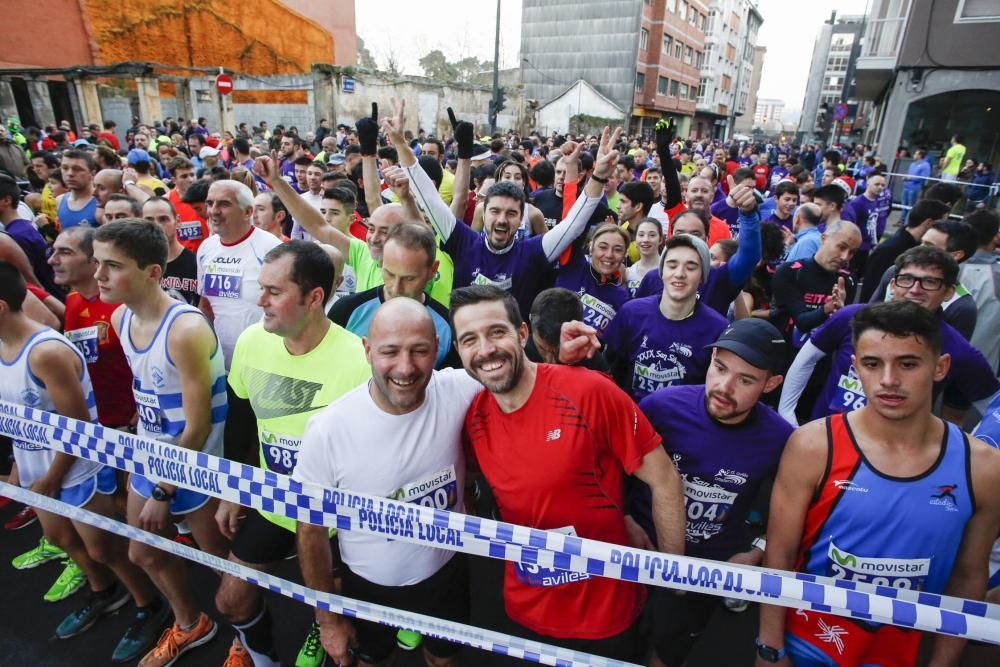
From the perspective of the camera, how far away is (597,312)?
3934mm

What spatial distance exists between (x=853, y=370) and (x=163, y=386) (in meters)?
3.76

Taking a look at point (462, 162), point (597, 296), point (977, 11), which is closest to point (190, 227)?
point (462, 162)

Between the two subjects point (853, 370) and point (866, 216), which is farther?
point (866, 216)

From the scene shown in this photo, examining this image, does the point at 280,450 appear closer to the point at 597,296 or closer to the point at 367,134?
the point at 597,296

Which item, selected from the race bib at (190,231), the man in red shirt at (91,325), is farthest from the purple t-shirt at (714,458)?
the race bib at (190,231)

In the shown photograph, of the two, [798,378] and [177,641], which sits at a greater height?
[798,378]

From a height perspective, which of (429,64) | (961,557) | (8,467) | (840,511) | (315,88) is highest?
(429,64)

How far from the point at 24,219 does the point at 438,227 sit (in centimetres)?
426

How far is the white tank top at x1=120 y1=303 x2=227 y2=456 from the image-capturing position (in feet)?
8.87

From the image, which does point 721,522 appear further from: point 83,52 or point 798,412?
point 83,52

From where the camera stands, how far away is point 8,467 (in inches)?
146

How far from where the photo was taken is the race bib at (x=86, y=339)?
3401 mm

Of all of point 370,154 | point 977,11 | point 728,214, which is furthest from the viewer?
point 977,11

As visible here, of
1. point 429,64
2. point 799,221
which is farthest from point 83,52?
point 429,64
